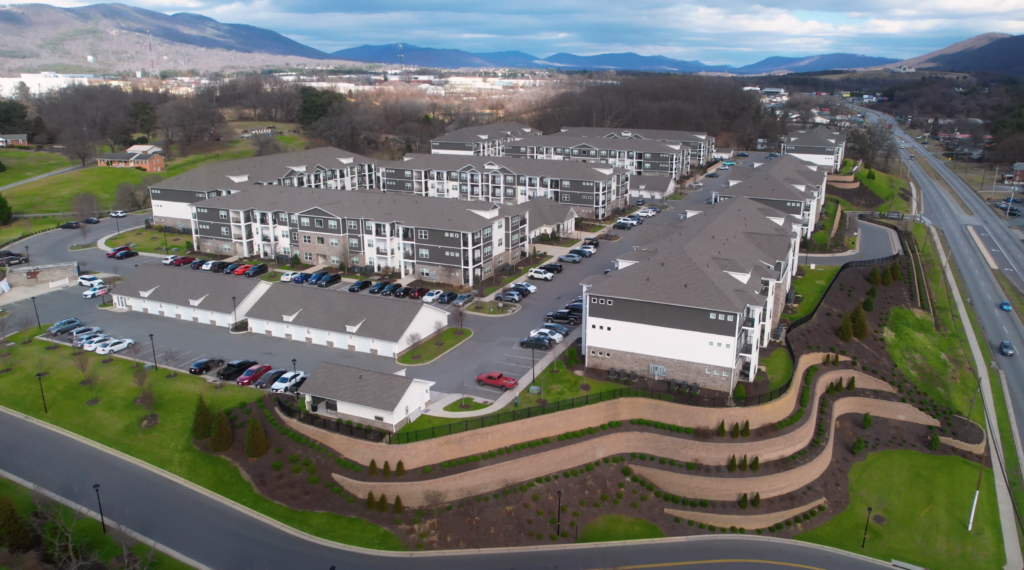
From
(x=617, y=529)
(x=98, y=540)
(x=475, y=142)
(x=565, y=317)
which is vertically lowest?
(x=617, y=529)

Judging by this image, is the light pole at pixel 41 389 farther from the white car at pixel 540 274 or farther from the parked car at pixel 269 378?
the white car at pixel 540 274

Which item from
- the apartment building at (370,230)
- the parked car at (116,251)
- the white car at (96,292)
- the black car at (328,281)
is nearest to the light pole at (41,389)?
the white car at (96,292)

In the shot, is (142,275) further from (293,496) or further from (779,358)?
(779,358)

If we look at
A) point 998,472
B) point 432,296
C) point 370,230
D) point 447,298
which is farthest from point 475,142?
point 998,472

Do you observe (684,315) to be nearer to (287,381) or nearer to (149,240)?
(287,381)

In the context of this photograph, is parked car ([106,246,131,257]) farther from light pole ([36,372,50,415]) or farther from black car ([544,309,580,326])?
black car ([544,309,580,326])

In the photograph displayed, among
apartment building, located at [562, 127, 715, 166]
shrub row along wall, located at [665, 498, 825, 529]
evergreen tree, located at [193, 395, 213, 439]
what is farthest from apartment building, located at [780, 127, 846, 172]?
evergreen tree, located at [193, 395, 213, 439]
